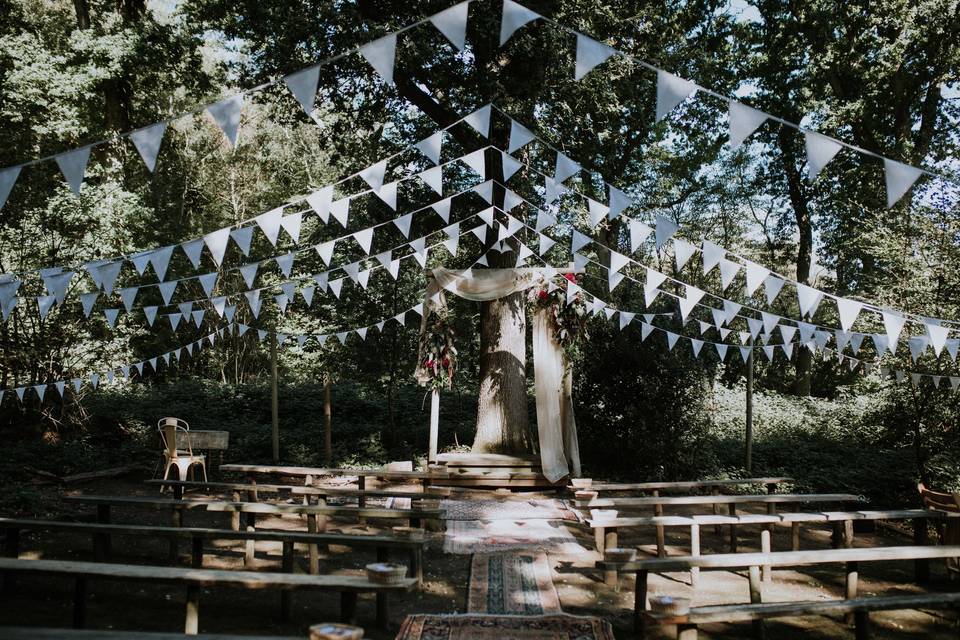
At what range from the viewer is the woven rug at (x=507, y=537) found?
6.20 metres

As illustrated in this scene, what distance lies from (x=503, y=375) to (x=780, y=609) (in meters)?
7.00

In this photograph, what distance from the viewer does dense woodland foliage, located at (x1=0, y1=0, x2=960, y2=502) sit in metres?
9.23

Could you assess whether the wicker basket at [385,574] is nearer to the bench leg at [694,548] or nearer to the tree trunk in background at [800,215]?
the bench leg at [694,548]

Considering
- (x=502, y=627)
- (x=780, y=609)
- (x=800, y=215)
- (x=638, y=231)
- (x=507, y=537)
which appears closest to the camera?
(x=780, y=609)

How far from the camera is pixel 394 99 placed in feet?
36.0

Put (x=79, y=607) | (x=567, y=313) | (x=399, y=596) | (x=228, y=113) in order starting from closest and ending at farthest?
(x=79, y=607), (x=228, y=113), (x=399, y=596), (x=567, y=313)

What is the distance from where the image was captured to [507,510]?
26.3 feet

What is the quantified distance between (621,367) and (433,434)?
3445 millimetres

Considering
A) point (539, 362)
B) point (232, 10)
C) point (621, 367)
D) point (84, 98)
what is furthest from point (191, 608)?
point (84, 98)

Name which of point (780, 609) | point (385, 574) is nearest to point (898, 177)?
point (780, 609)

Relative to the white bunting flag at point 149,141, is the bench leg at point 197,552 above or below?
below

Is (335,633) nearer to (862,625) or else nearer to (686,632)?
(686,632)

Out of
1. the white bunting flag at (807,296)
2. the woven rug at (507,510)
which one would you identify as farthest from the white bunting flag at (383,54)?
the woven rug at (507,510)

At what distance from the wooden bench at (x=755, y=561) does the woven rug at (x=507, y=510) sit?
3.33 metres
